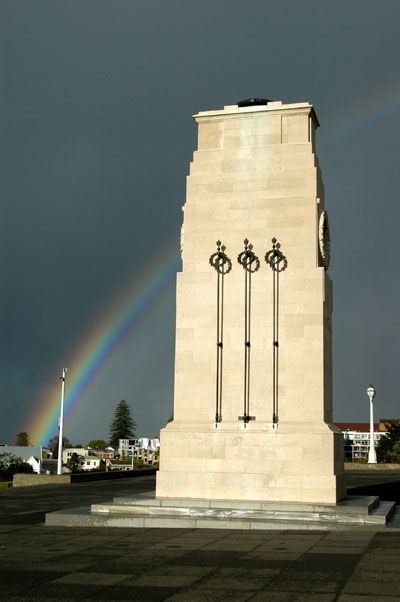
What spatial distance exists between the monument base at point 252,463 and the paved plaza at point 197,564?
10.0 feet

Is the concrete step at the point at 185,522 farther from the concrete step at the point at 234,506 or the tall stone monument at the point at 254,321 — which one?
the tall stone monument at the point at 254,321

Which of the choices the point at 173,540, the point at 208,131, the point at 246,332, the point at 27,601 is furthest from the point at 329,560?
the point at 208,131

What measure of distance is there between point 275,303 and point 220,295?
1.90 m

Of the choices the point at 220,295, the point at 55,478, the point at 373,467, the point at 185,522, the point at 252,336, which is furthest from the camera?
the point at 373,467

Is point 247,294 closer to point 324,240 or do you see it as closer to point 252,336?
point 252,336

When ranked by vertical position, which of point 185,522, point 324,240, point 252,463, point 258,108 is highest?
point 258,108

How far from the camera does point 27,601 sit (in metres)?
10.6

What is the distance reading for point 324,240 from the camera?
78.8ft

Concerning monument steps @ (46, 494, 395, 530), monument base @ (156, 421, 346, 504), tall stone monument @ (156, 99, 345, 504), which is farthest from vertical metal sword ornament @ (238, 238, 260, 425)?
monument steps @ (46, 494, 395, 530)

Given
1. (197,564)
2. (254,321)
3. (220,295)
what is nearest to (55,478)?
(220,295)

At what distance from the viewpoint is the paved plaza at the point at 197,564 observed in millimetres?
11070

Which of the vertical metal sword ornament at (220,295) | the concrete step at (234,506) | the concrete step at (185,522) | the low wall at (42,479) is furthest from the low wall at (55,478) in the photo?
the concrete step at (185,522)

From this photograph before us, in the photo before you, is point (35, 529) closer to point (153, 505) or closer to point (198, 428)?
point (153, 505)

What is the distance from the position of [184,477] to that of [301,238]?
8.53 m
